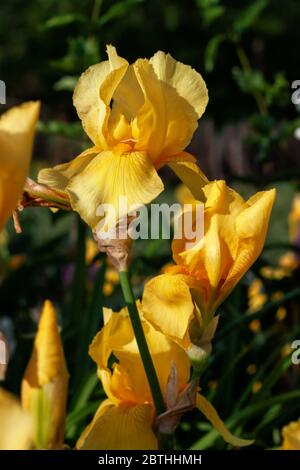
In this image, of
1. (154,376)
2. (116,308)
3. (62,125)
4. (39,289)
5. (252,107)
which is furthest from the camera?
(252,107)

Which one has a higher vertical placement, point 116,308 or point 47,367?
point 47,367

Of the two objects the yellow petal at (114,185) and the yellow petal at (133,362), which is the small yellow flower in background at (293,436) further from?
the yellow petal at (114,185)

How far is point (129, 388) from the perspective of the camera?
85cm

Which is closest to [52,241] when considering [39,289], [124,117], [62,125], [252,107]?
[39,289]

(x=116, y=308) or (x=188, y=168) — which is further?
(x=116, y=308)

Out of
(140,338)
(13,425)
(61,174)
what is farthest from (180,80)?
(13,425)

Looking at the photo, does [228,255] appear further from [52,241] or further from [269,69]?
[269,69]

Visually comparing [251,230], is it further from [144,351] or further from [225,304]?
[225,304]

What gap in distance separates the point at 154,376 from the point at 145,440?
75 mm

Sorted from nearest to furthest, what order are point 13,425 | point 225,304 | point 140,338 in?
point 13,425
point 140,338
point 225,304

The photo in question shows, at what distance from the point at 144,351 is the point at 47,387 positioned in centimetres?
11

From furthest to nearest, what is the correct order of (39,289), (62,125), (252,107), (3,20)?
1. (3,20)
2. (252,107)
3. (39,289)
4. (62,125)

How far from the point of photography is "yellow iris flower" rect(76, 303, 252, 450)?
803mm

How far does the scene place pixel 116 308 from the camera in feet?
5.69
